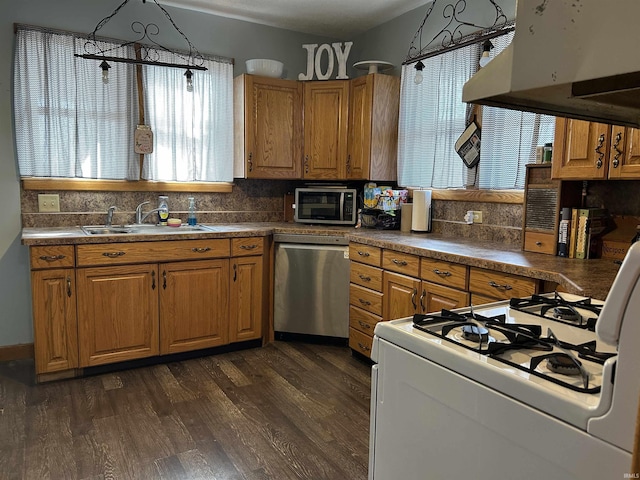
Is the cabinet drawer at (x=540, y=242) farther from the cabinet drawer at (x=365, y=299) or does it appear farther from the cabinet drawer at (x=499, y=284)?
the cabinet drawer at (x=365, y=299)

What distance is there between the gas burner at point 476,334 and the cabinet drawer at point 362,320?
2020 mm

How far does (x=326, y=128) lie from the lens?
3916mm

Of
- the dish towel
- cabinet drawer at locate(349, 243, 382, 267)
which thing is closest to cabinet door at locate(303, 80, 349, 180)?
cabinet drawer at locate(349, 243, 382, 267)

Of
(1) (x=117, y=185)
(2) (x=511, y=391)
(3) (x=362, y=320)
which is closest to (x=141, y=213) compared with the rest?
(1) (x=117, y=185)

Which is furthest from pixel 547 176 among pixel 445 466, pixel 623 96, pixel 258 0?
pixel 258 0

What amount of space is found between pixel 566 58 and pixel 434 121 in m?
2.87

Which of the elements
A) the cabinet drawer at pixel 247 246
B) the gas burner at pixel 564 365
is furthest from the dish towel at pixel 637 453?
the cabinet drawer at pixel 247 246

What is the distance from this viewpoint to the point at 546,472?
85 centimetres

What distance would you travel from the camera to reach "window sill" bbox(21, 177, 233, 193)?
332 centimetres

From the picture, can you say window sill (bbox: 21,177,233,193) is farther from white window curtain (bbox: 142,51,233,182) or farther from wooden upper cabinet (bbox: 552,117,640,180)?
wooden upper cabinet (bbox: 552,117,640,180)

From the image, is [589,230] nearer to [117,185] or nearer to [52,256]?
[52,256]

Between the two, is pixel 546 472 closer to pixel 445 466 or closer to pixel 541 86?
pixel 445 466

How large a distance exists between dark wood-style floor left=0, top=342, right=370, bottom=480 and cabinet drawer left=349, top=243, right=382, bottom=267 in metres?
0.73

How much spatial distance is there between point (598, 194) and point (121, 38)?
3363mm
